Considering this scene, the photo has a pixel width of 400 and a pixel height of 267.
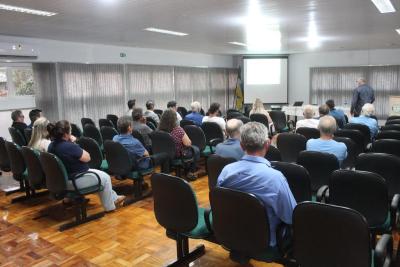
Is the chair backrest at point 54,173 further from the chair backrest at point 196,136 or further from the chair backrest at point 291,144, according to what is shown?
the chair backrest at point 291,144

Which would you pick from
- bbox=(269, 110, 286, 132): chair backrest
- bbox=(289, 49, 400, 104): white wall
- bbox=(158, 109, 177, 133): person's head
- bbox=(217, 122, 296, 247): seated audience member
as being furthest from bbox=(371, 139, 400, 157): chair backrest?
bbox=(289, 49, 400, 104): white wall

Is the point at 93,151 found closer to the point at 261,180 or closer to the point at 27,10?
the point at 27,10

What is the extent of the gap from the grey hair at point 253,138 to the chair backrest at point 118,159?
240cm

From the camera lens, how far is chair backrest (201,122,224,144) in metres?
6.32

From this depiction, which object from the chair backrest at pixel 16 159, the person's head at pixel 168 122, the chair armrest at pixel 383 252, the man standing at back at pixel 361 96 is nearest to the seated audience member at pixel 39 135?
the chair backrest at pixel 16 159

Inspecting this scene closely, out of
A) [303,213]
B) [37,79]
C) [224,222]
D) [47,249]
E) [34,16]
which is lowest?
[47,249]

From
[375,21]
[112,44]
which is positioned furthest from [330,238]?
[112,44]

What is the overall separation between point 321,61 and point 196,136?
390 inches

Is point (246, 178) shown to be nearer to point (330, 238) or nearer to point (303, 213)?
point (303, 213)

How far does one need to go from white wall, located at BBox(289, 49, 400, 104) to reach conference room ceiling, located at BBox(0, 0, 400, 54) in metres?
4.49

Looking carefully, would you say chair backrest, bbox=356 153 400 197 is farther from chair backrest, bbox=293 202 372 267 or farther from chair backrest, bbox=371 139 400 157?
chair backrest, bbox=293 202 372 267

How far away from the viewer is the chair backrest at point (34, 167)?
416 centimetres

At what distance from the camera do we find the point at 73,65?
29.5ft

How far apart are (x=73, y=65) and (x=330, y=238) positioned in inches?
332
